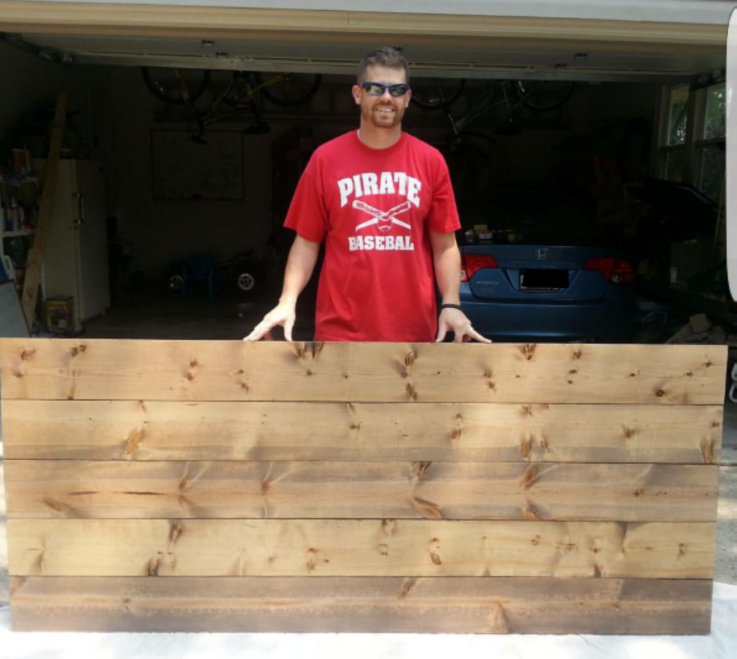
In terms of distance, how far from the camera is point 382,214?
8.14 feet

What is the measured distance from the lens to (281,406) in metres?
2.27

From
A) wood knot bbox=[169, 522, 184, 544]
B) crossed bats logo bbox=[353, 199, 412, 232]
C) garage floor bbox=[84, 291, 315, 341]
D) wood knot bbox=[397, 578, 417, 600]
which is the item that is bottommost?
garage floor bbox=[84, 291, 315, 341]

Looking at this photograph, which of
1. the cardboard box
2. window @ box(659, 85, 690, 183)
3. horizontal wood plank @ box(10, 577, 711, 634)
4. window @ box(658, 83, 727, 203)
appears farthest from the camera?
window @ box(659, 85, 690, 183)

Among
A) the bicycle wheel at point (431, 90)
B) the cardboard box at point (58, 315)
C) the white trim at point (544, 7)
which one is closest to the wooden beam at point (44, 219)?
the cardboard box at point (58, 315)

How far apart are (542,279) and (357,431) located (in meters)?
3.52

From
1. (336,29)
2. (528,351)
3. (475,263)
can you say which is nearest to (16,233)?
(336,29)

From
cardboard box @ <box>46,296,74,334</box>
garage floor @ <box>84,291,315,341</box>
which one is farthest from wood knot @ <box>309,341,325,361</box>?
cardboard box @ <box>46,296,74,334</box>

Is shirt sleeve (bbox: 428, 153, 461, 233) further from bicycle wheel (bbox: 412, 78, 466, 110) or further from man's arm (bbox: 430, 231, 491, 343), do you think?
bicycle wheel (bbox: 412, 78, 466, 110)

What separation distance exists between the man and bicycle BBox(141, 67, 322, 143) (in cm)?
779

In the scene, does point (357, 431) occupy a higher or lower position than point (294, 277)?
lower

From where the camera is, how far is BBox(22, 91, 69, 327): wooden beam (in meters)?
7.24

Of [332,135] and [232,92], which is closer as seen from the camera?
[232,92]

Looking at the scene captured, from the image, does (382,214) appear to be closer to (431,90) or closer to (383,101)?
(383,101)

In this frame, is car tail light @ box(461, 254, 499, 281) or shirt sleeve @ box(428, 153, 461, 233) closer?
shirt sleeve @ box(428, 153, 461, 233)
